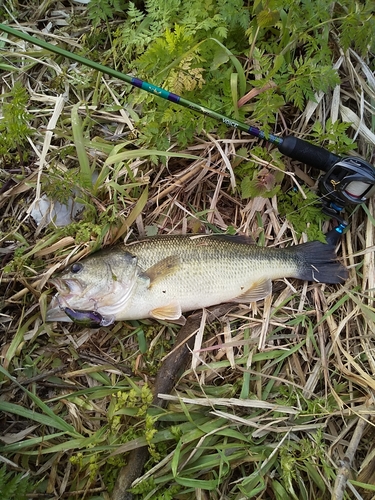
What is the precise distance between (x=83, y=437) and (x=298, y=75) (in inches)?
127

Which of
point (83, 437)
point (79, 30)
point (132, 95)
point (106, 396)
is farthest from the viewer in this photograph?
point (79, 30)

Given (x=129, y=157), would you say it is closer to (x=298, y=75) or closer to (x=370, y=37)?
(x=298, y=75)

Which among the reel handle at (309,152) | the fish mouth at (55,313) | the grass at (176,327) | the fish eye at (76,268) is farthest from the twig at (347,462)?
the fish eye at (76,268)

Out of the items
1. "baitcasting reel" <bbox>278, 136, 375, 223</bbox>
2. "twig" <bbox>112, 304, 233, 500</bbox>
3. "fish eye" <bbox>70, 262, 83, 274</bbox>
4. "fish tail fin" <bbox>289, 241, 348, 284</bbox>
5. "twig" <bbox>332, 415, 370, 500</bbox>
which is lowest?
"twig" <bbox>332, 415, 370, 500</bbox>

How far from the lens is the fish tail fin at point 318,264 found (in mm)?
3301

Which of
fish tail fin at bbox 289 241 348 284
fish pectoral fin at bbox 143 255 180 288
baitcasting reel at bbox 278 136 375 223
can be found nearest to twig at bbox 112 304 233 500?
fish pectoral fin at bbox 143 255 180 288

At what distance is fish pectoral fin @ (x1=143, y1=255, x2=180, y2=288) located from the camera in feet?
10.2

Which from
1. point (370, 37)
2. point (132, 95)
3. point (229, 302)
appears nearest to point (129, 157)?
point (132, 95)

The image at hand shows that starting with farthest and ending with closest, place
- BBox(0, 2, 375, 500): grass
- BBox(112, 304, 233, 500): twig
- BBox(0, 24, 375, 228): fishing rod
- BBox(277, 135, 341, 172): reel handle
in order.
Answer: BBox(277, 135, 341, 172): reel handle
BBox(0, 24, 375, 228): fishing rod
BBox(0, 2, 375, 500): grass
BBox(112, 304, 233, 500): twig

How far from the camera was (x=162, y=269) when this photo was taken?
10.2ft

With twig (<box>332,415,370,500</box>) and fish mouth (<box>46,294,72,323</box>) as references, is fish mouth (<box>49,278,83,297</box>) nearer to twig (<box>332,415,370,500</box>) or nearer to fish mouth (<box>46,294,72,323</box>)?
fish mouth (<box>46,294,72,323</box>)

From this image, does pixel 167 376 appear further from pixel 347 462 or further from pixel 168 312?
pixel 347 462

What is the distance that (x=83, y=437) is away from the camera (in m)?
3.00

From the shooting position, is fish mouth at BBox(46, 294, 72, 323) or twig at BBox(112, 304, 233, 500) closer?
twig at BBox(112, 304, 233, 500)
